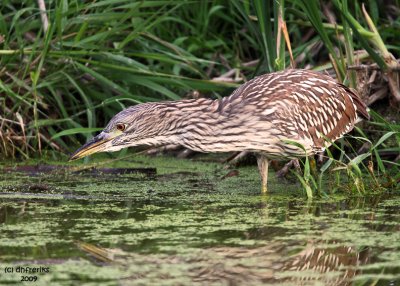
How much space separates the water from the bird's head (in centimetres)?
33

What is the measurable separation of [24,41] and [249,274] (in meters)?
4.43

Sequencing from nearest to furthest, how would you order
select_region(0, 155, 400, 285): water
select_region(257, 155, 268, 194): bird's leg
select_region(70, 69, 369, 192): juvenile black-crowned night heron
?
select_region(0, 155, 400, 285): water → select_region(70, 69, 369, 192): juvenile black-crowned night heron → select_region(257, 155, 268, 194): bird's leg

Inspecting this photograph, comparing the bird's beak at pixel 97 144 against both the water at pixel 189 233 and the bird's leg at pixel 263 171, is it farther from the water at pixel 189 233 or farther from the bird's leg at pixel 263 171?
the bird's leg at pixel 263 171

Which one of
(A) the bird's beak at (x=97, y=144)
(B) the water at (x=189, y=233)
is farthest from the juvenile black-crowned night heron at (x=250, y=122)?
(B) the water at (x=189, y=233)

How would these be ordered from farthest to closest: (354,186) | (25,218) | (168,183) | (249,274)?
1. (168,183)
2. (354,186)
3. (25,218)
4. (249,274)

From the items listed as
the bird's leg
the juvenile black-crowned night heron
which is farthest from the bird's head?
the bird's leg

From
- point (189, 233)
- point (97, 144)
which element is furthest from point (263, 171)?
point (189, 233)

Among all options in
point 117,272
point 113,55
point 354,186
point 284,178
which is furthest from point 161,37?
point 117,272

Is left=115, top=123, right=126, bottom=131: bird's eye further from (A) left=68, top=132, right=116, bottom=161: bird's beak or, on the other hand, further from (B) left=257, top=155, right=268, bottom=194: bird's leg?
(B) left=257, top=155, right=268, bottom=194: bird's leg

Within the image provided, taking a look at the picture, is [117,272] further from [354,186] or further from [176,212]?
[354,186]

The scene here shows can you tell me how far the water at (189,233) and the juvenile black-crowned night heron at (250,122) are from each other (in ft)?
1.13

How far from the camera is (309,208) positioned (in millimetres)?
6145

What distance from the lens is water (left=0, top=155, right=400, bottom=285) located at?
4547 mm

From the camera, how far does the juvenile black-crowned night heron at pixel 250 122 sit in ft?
21.8
